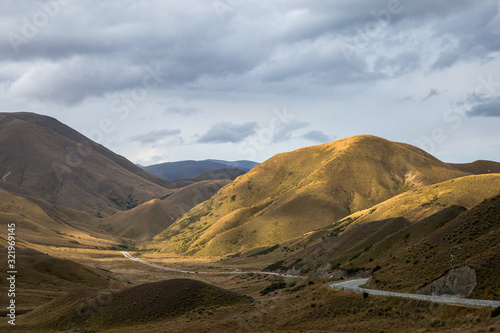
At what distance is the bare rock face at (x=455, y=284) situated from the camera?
134 feet

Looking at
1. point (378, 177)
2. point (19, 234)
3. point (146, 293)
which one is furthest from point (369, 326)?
point (19, 234)

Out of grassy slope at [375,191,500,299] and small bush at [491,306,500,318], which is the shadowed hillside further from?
small bush at [491,306,500,318]

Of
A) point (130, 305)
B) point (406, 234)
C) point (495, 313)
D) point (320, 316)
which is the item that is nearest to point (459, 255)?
point (495, 313)

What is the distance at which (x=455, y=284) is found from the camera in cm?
4222

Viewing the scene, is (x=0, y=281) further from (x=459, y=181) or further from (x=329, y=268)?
(x=459, y=181)

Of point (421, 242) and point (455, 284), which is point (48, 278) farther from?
point (455, 284)

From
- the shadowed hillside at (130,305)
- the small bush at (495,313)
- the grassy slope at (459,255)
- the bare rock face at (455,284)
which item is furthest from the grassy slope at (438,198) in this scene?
the small bush at (495,313)

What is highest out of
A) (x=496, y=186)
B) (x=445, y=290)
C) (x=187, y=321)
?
(x=496, y=186)

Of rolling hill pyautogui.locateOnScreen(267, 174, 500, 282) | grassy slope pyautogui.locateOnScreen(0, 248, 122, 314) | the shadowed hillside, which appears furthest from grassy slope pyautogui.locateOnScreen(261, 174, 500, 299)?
grassy slope pyautogui.locateOnScreen(0, 248, 122, 314)

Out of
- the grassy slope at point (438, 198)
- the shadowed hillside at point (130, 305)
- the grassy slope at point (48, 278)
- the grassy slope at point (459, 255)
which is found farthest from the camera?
the grassy slope at point (438, 198)

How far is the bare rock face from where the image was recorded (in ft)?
134

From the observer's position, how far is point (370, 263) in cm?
7712

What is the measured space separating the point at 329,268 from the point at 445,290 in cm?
4787

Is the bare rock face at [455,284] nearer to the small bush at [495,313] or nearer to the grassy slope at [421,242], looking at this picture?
the grassy slope at [421,242]
